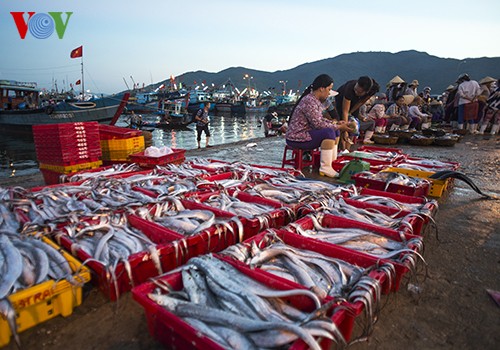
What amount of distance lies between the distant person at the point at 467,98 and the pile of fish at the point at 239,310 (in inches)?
603

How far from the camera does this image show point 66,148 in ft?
16.8

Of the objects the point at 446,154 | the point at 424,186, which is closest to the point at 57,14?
the point at 424,186

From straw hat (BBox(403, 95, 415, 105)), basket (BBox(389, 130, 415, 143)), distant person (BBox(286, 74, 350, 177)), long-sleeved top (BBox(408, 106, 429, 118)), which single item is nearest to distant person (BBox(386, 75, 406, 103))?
straw hat (BBox(403, 95, 415, 105))

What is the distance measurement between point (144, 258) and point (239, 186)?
7.47ft

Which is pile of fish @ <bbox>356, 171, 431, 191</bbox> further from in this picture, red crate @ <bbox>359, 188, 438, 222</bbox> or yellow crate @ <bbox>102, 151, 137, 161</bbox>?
yellow crate @ <bbox>102, 151, 137, 161</bbox>

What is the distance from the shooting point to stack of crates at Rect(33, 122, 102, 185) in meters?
5.07

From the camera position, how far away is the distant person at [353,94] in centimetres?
629

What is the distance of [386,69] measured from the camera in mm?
164125

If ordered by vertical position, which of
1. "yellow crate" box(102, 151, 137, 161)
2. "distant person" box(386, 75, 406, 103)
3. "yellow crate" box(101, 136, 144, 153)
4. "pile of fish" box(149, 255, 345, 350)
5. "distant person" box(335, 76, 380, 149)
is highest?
"distant person" box(386, 75, 406, 103)

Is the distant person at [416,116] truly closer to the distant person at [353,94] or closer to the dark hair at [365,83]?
the distant person at [353,94]

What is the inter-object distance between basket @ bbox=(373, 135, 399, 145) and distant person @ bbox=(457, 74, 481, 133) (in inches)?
210

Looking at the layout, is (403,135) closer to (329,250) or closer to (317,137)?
(317,137)

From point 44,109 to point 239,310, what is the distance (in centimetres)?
3155

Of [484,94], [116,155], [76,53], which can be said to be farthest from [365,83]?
[76,53]
